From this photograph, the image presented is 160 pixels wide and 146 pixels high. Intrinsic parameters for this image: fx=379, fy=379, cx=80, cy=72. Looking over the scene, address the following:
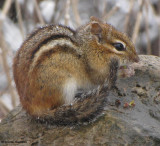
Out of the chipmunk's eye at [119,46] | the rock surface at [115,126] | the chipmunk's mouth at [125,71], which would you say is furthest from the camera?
the chipmunk's mouth at [125,71]

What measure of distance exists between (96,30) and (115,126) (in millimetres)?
958

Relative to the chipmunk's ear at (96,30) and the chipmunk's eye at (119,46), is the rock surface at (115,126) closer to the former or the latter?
the chipmunk's eye at (119,46)

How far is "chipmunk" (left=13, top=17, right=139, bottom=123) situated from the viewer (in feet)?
9.91

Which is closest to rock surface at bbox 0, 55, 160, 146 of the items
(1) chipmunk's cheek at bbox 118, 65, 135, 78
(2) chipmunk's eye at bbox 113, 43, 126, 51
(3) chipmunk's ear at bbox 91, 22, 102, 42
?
(1) chipmunk's cheek at bbox 118, 65, 135, 78

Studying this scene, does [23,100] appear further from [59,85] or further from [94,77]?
[94,77]

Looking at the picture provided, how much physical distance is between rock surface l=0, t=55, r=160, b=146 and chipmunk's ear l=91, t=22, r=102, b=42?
47 centimetres

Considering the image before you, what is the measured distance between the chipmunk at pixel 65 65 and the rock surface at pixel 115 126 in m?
0.12

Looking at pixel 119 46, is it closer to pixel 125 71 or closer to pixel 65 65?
pixel 125 71

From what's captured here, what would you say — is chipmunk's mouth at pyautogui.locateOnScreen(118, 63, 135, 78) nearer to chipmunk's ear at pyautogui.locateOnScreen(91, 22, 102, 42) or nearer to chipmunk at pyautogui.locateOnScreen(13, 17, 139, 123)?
chipmunk at pyautogui.locateOnScreen(13, 17, 139, 123)

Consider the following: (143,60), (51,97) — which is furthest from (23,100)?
(143,60)

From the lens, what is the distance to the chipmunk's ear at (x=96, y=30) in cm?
344

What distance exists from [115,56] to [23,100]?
3.02 ft

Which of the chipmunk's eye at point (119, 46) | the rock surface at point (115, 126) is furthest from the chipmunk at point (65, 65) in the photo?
the rock surface at point (115, 126)

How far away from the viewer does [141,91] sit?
3367 mm
